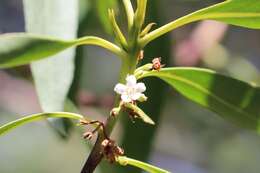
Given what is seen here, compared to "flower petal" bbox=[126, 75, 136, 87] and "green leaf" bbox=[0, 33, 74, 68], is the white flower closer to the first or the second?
"flower petal" bbox=[126, 75, 136, 87]

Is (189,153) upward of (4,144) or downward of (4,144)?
upward

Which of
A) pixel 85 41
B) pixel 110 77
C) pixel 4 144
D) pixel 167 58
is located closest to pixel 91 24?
pixel 167 58

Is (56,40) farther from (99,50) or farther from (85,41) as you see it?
(99,50)

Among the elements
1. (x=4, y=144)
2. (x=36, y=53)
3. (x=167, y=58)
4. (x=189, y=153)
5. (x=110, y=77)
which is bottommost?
(x=4, y=144)

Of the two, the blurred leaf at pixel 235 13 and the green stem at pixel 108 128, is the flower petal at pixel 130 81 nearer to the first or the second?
the green stem at pixel 108 128

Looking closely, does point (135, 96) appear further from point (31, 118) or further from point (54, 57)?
point (54, 57)

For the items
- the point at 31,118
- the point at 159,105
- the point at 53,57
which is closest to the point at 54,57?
the point at 53,57

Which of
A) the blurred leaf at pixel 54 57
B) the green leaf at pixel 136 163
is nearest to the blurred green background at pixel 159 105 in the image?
the blurred leaf at pixel 54 57
